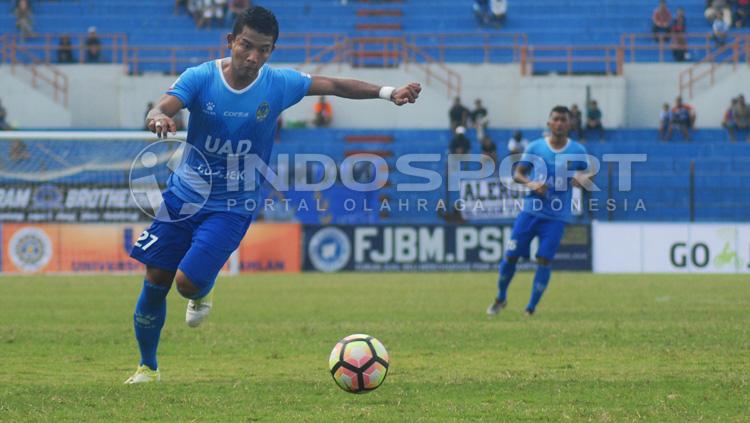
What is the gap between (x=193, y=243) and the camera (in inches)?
358

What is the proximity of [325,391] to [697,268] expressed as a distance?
70.9 feet

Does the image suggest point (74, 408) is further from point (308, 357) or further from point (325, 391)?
point (308, 357)

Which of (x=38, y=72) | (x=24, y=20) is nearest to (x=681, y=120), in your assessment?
(x=38, y=72)

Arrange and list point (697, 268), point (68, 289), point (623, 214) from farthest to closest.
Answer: point (623, 214) → point (697, 268) → point (68, 289)

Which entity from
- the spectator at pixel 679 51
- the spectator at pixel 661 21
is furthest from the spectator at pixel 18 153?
the spectator at pixel 661 21

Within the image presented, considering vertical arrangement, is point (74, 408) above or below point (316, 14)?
below

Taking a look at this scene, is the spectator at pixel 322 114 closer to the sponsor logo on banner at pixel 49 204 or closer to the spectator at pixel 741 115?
the sponsor logo on banner at pixel 49 204

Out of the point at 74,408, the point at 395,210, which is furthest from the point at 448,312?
the point at 395,210

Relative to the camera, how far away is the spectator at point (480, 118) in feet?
121

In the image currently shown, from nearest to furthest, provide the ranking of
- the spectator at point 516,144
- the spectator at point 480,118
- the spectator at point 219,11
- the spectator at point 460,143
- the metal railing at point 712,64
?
the spectator at point 516,144 < the spectator at point 460,143 < the spectator at point 480,118 < the metal railing at point 712,64 < the spectator at point 219,11

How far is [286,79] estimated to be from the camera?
31.1ft

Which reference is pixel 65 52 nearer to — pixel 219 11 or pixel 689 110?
pixel 219 11

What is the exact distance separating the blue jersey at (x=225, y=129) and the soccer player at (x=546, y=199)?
7.41 m

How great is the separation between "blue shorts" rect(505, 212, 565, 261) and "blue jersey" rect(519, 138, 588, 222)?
8 centimetres
